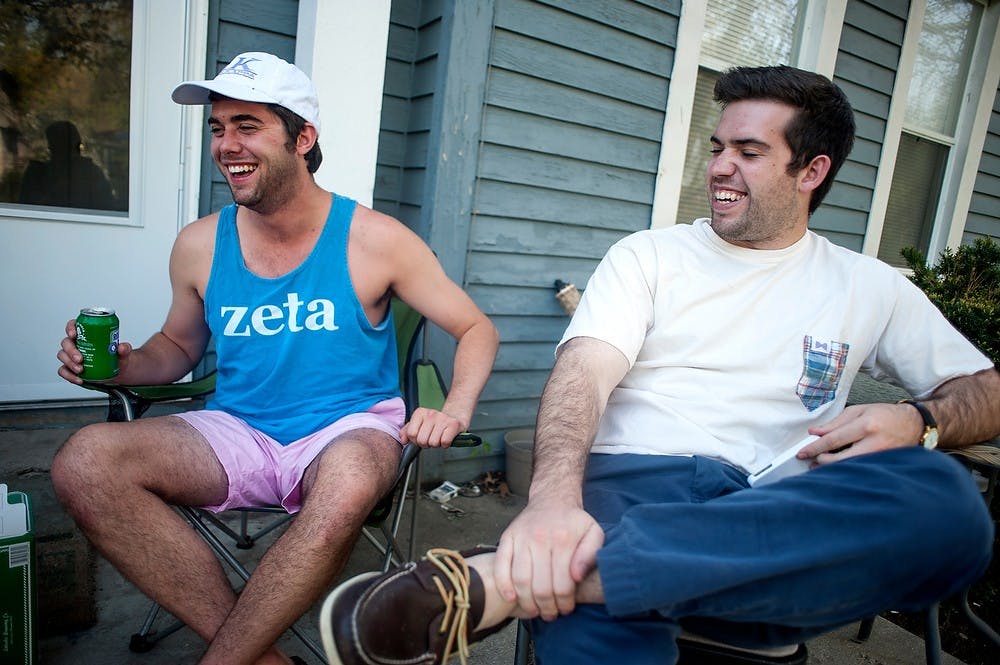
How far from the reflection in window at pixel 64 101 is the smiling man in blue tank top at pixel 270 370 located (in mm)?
922

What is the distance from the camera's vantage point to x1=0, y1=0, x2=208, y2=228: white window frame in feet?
8.00

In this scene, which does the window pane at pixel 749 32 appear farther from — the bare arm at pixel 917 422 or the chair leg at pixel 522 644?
the chair leg at pixel 522 644

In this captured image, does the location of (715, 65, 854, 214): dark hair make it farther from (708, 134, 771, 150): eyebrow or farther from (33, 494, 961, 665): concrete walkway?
(33, 494, 961, 665): concrete walkway

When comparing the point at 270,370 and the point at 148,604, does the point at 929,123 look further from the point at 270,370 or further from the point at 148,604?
the point at 148,604

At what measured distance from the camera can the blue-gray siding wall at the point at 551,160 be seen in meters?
2.86

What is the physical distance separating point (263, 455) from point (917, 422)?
5.07 ft

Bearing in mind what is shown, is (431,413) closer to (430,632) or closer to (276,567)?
(276,567)

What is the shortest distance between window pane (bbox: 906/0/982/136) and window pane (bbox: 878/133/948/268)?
18 centimetres

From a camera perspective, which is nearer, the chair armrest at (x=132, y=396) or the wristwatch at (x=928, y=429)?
the wristwatch at (x=928, y=429)

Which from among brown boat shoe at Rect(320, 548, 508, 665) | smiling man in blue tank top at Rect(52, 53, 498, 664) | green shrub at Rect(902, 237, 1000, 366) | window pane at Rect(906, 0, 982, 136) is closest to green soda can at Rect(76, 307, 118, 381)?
smiling man in blue tank top at Rect(52, 53, 498, 664)

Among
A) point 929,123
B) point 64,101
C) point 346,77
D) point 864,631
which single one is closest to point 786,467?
point 864,631

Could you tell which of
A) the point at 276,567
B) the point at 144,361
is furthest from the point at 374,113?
the point at 276,567

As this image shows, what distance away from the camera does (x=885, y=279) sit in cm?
166

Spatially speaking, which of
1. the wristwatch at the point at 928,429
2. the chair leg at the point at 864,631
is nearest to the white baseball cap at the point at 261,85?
the wristwatch at the point at 928,429
